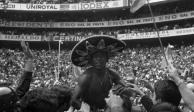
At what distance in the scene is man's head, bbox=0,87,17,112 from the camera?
2.46 meters

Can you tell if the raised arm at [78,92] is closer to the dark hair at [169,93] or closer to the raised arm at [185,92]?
the dark hair at [169,93]

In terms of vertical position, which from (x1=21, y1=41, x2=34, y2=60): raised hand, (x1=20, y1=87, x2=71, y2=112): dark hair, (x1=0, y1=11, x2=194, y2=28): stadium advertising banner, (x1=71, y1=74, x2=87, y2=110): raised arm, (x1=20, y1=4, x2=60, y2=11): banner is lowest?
(x1=71, y1=74, x2=87, y2=110): raised arm

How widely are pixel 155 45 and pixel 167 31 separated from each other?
2.02 metres

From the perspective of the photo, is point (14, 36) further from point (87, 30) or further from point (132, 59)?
point (132, 59)

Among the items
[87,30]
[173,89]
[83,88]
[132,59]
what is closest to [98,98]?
[83,88]

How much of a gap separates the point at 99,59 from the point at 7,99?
211 centimetres

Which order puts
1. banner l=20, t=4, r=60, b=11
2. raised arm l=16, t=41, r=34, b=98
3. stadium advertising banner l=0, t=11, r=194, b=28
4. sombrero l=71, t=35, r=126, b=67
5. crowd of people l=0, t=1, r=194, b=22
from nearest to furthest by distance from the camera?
raised arm l=16, t=41, r=34, b=98
sombrero l=71, t=35, r=126, b=67
stadium advertising banner l=0, t=11, r=194, b=28
banner l=20, t=4, r=60, b=11
crowd of people l=0, t=1, r=194, b=22

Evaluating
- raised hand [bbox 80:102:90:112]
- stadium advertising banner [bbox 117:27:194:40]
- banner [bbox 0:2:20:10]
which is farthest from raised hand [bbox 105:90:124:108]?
banner [bbox 0:2:20:10]

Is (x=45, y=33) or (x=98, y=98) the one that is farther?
(x=45, y=33)

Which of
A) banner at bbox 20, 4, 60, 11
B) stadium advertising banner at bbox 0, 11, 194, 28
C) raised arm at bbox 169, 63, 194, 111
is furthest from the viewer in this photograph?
banner at bbox 20, 4, 60, 11

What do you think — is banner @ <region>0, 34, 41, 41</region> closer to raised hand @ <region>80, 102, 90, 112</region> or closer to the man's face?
the man's face

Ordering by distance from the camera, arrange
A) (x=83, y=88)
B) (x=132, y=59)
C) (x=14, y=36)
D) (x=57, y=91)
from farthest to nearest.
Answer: (x=14, y=36) → (x=132, y=59) → (x=83, y=88) → (x=57, y=91)

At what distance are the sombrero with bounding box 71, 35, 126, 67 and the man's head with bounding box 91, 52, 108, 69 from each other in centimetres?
5

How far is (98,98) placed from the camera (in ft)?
15.0
